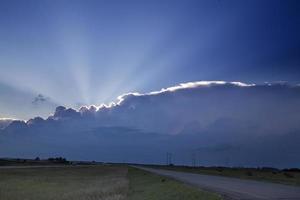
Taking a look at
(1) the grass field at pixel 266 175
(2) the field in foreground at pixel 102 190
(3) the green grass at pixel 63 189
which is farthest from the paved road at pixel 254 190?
(3) the green grass at pixel 63 189

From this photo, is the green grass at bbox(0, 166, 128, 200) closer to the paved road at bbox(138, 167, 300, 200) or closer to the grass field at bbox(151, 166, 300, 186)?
the paved road at bbox(138, 167, 300, 200)

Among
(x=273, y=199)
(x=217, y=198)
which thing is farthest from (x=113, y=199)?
(x=273, y=199)

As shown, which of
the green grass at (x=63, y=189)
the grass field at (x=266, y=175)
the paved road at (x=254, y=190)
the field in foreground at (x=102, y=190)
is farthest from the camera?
the grass field at (x=266, y=175)

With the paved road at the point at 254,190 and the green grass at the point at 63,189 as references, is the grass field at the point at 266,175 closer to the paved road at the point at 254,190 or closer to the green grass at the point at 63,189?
the paved road at the point at 254,190

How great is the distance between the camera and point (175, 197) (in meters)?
30.7

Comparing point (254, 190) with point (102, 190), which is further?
point (102, 190)

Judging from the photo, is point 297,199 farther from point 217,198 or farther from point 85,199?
point 85,199

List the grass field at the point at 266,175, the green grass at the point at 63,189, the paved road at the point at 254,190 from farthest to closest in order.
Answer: the grass field at the point at 266,175, the green grass at the point at 63,189, the paved road at the point at 254,190

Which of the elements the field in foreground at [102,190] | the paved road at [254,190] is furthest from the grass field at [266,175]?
the field in foreground at [102,190]

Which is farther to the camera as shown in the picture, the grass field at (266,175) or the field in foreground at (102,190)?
the grass field at (266,175)

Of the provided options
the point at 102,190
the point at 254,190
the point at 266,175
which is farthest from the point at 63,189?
the point at 266,175

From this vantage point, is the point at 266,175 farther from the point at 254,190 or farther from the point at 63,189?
the point at 254,190

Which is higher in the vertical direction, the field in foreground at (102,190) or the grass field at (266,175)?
the grass field at (266,175)

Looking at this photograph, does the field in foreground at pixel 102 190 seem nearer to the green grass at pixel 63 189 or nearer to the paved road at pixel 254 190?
the green grass at pixel 63 189
